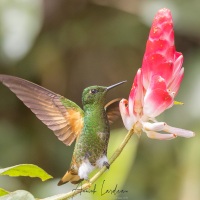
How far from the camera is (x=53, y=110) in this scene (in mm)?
1462

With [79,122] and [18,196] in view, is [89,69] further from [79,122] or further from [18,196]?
[18,196]

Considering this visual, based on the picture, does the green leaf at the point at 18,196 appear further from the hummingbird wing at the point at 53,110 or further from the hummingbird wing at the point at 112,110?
the hummingbird wing at the point at 112,110

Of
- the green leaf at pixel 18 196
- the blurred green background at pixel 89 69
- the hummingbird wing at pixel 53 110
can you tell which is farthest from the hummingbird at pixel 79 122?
the blurred green background at pixel 89 69

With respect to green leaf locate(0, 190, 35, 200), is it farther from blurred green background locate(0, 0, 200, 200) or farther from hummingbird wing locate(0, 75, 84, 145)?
blurred green background locate(0, 0, 200, 200)

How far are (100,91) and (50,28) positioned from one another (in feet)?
7.57

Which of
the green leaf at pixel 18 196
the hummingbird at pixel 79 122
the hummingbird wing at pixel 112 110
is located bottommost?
the green leaf at pixel 18 196

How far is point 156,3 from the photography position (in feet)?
11.1

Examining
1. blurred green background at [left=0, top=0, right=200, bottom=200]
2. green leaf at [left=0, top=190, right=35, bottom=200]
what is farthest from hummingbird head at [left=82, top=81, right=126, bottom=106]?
blurred green background at [left=0, top=0, right=200, bottom=200]

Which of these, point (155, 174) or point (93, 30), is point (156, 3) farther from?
point (155, 174)

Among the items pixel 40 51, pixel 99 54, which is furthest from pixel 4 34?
pixel 99 54

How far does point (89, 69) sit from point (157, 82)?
2.68 m

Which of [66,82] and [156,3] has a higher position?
[156,3]

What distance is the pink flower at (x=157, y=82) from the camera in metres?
1.32

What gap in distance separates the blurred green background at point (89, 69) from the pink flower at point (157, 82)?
104cm
